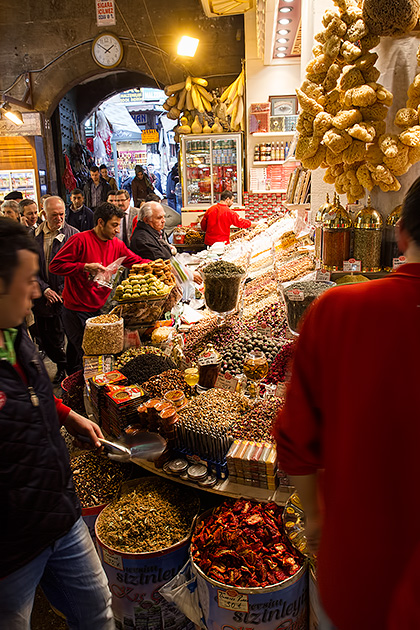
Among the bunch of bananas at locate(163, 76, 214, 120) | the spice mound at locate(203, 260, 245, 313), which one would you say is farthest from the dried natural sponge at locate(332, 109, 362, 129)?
the bunch of bananas at locate(163, 76, 214, 120)

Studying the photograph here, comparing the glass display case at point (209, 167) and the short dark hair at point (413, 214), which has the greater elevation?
the glass display case at point (209, 167)

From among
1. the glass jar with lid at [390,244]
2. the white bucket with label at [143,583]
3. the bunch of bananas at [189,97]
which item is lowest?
the white bucket with label at [143,583]

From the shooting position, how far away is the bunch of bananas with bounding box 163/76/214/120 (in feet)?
31.4

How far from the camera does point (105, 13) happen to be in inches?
384

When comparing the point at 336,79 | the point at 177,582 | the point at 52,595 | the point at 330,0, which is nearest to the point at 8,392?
the point at 52,595

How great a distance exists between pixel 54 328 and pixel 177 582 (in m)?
3.80

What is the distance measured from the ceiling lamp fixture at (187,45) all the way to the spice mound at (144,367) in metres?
7.81

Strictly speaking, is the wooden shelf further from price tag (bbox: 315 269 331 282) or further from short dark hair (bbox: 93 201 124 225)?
price tag (bbox: 315 269 331 282)

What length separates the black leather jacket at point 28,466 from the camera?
4.16ft

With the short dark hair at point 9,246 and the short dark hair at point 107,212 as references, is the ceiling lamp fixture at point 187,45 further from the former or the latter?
the short dark hair at point 9,246

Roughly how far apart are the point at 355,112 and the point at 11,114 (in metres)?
8.93

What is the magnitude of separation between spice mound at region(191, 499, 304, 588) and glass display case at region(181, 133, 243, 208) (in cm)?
835

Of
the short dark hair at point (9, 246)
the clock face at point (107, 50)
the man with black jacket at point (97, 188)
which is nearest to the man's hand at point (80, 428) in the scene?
the short dark hair at point (9, 246)

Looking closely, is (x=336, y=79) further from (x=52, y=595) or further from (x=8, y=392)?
(x=52, y=595)
